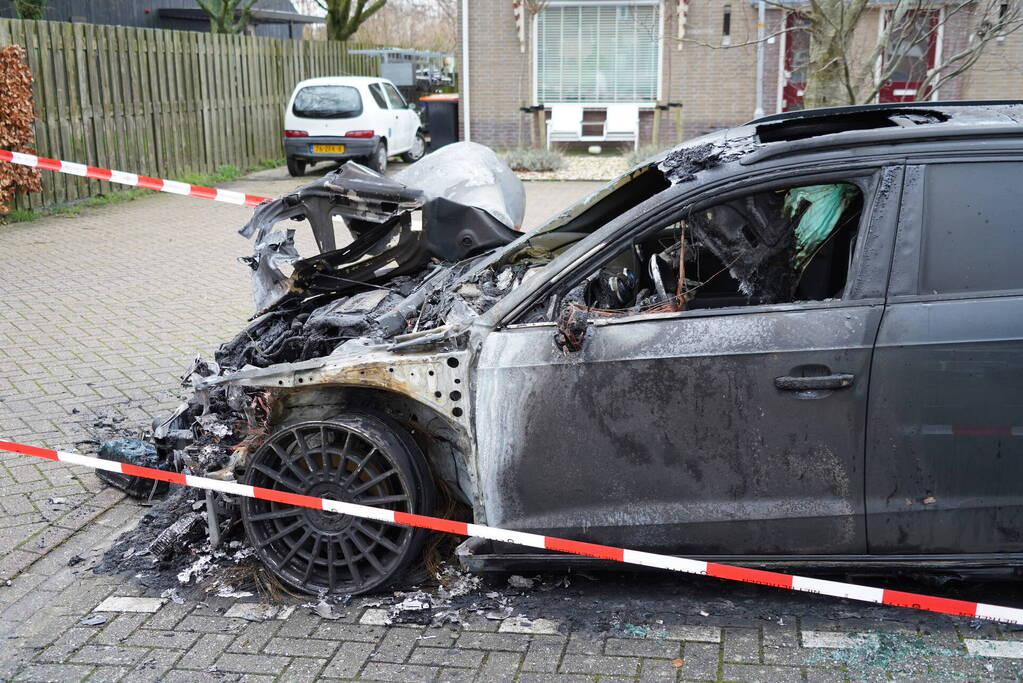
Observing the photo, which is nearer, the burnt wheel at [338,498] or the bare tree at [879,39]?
the burnt wheel at [338,498]

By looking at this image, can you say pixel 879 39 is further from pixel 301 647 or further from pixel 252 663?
pixel 252 663

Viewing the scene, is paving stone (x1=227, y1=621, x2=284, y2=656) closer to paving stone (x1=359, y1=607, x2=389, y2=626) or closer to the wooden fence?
paving stone (x1=359, y1=607, x2=389, y2=626)

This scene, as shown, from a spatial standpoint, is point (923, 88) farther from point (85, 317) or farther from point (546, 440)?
point (85, 317)

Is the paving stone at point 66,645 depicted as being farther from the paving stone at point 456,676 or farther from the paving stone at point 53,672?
the paving stone at point 456,676

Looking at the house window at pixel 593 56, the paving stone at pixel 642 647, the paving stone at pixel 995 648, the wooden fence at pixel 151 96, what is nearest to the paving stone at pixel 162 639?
the paving stone at pixel 642 647

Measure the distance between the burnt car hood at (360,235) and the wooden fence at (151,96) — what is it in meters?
10.3

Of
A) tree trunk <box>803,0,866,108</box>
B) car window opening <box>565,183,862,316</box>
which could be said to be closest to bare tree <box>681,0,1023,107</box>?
tree trunk <box>803,0,866,108</box>

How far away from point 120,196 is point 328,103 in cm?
466

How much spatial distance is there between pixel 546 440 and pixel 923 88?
662 centimetres

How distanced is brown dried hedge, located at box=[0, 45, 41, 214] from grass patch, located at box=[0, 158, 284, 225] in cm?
28

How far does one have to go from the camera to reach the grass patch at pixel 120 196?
13.8m

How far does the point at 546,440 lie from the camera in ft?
12.5

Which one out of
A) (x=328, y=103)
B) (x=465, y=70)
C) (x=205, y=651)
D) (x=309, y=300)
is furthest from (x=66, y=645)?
(x=465, y=70)

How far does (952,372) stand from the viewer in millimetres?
3518
